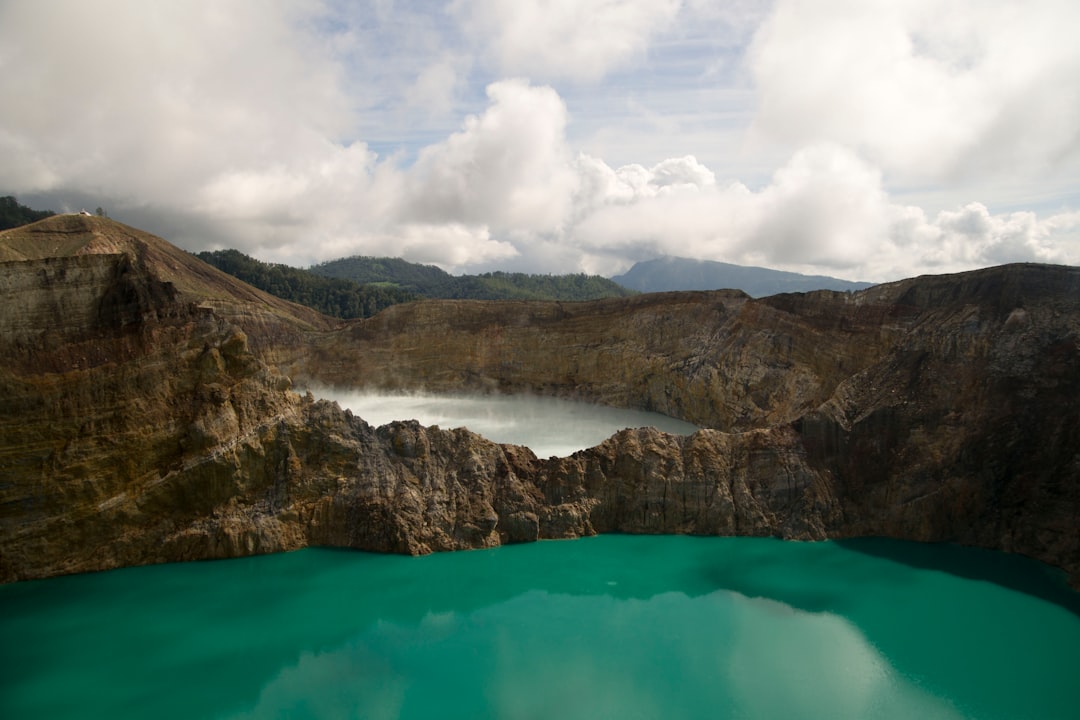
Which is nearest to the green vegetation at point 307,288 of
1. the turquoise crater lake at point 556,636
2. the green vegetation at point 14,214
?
the green vegetation at point 14,214

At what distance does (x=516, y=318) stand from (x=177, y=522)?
20.1 meters

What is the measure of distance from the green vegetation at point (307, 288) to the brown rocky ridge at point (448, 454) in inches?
2776

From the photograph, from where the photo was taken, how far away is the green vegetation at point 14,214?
207 ft

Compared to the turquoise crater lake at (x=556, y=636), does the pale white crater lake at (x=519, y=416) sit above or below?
above

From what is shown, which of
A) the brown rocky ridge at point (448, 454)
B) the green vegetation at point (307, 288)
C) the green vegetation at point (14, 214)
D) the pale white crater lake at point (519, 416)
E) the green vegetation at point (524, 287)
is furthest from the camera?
the green vegetation at point (524, 287)

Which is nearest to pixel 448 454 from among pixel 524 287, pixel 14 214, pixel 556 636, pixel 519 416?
pixel 556 636

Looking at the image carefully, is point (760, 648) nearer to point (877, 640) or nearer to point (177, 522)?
point (877, 640)

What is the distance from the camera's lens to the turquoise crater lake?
11258 millimetres

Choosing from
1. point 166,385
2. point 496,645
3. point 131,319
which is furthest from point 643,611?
point 131,319

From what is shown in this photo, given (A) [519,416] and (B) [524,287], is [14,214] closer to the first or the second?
(A) [519,416]

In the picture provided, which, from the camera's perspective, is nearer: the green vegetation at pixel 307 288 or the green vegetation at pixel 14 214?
the green vegetation at pixel 14 214

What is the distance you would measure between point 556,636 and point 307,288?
8620cm

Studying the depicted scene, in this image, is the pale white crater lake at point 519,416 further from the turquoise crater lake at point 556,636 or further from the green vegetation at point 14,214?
the green vegetation at point 14,214

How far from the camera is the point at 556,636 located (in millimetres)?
13422
